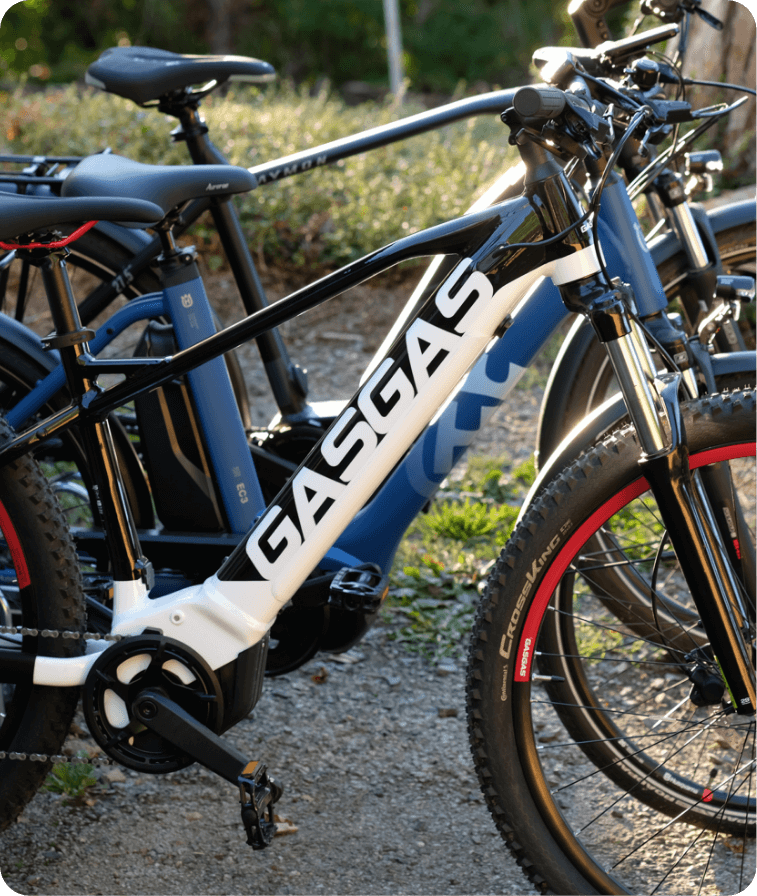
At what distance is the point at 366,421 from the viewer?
1.62 metres

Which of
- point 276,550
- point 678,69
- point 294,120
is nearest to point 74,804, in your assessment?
point 276,550

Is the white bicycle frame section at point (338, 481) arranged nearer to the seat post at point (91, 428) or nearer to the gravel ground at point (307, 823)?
the seat post at point (91, 428)

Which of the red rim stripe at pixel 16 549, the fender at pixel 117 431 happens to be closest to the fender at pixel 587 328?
the fender at pixel 117 431

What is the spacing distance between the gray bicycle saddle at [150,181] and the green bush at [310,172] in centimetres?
341

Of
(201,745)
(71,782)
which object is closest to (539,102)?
(201,745)

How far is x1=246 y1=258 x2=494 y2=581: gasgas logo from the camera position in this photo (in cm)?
155

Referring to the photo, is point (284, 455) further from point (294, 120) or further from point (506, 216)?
point (294, 120)

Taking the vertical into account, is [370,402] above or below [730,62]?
below

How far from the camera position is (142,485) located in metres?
2.20

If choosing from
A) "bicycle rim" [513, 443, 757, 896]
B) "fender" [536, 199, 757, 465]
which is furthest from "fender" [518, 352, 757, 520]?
"fender" [536, 199, 757, 465]

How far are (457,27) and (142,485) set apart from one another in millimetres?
14044

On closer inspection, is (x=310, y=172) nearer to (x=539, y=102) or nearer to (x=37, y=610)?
(x=37, y=610)

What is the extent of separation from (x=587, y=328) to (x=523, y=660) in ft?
3.29

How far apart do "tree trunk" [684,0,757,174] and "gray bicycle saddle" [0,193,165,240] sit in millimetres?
3900
